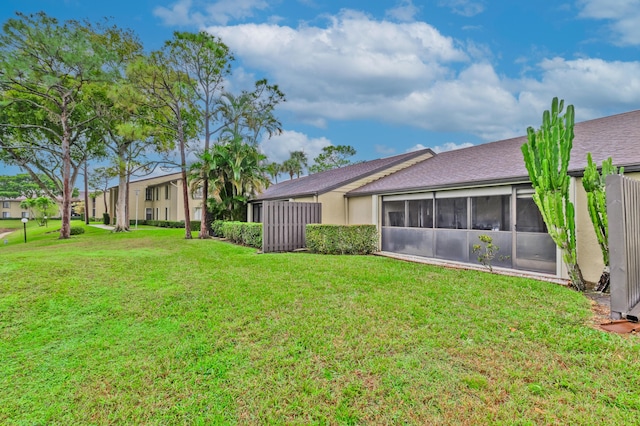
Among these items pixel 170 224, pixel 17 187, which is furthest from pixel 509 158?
pixel 17 187

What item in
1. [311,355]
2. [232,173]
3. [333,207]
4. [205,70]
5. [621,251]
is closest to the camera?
[311,355]

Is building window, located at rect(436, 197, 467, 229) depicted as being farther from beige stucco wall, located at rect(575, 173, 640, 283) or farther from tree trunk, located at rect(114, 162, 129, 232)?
tree trunk, located at rect(114, 162, 129, 232)

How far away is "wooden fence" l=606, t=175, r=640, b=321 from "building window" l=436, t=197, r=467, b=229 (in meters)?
4.72

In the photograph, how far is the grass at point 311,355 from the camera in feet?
9.25

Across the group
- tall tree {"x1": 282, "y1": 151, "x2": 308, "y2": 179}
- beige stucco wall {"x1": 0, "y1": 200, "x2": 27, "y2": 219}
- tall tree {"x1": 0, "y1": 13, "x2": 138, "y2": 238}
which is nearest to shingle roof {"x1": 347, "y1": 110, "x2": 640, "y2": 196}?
tall tree {"x1": 0, "y1": 13, "x2": 138, "y2": 238}

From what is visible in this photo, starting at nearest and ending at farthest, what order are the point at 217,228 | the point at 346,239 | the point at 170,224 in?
the point at 346,239 < the point at 217,228 < the point at 170,224

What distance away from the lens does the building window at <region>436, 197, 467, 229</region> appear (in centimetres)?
976

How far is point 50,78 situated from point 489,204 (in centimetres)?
2416

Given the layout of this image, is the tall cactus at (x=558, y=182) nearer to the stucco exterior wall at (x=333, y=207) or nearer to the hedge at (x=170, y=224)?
the stucco exterior wall at (x=333, y=207)

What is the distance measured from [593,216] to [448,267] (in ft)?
12.0

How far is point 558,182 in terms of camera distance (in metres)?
6.47

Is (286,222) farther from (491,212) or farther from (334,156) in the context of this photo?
(334,156)

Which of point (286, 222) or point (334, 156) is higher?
point (334, 156)

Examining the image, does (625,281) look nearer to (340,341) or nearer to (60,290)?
(340,341)
